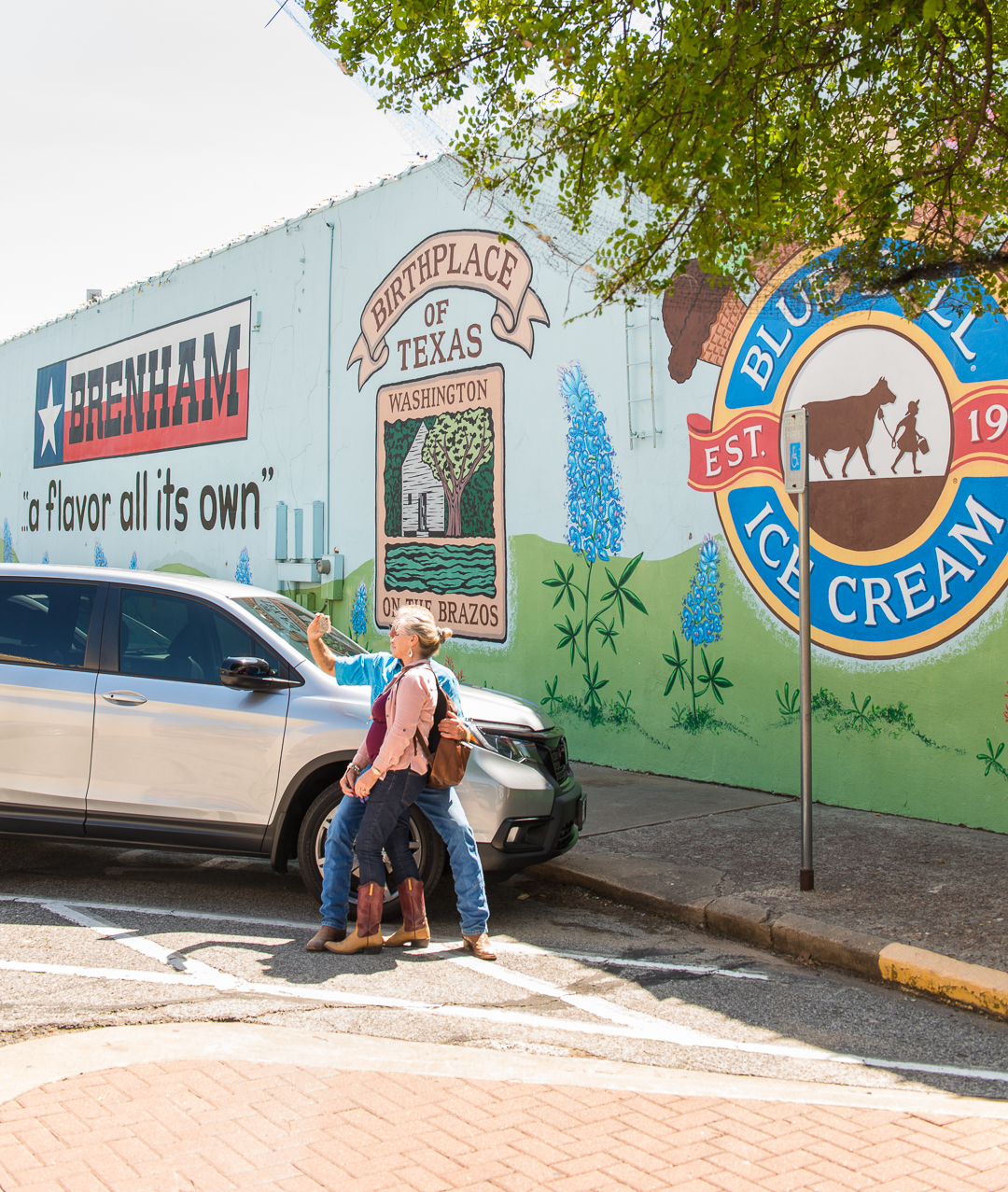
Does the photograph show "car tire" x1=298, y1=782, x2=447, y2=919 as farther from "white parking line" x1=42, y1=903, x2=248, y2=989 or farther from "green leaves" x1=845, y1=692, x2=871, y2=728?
"green leaves" x1=845, y1=692, x2=871, y2=728

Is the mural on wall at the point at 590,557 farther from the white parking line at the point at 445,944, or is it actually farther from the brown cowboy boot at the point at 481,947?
the brown cowboy boot at the point at 481,947

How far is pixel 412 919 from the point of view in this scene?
5520mm

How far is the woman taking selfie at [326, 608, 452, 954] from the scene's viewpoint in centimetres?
529

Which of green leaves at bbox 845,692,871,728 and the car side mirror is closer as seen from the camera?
the car side mirror

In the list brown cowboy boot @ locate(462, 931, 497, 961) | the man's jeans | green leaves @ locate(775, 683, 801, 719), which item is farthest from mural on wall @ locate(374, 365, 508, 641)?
brown cowboy boot @ locate(462, 931, 497, 961)

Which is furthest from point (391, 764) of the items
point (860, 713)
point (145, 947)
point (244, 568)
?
point (244, 568)

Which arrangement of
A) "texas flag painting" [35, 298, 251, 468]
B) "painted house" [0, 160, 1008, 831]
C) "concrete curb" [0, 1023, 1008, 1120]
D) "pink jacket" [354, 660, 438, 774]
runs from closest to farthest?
1. "concrete curb" [0, 1023, 1008, 1120]
2. "pink jacket" [354, 660, 438, 774]
3. "painted house" [0, 160, 1008, 831]
4. "texas flag painting" [35, 298, 251, 468]

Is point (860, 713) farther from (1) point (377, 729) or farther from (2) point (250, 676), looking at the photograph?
(2) point (250, 676)

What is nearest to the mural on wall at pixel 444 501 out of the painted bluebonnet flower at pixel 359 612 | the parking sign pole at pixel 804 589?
the painted bluebonnet flower at pixel 359 612

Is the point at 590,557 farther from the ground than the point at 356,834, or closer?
farther from the ground

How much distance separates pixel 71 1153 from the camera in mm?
3271

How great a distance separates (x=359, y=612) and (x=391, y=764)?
8157mm

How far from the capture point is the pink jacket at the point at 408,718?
5.27 meters

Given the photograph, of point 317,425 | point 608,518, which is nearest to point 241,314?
point 317,425
